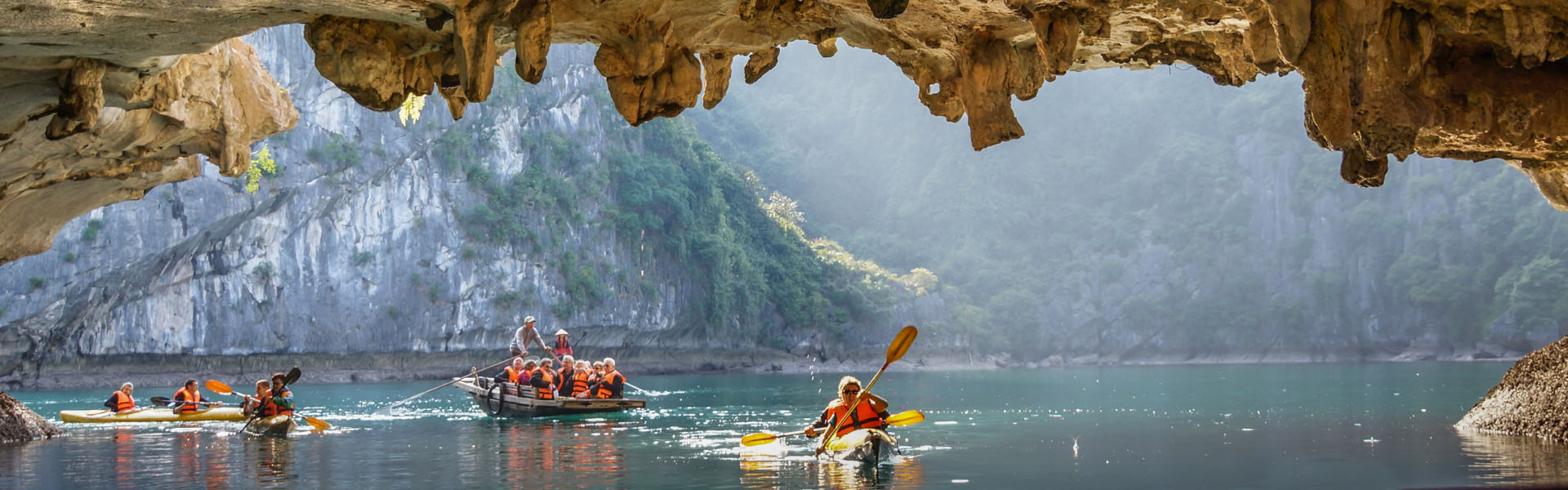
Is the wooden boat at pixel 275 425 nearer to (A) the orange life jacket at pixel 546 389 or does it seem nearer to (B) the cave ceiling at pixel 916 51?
(A) the orange life jacket at pixel 546 389

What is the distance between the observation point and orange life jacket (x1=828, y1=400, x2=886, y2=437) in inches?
530

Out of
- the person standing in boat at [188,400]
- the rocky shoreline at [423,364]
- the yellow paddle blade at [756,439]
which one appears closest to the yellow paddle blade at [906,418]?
the yellow paddle blade at [756,439]

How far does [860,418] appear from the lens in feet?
44.4

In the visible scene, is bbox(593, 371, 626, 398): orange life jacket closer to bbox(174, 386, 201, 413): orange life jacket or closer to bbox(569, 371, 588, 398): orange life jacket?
bbox(569, 371, 588, 398): orange life jacket

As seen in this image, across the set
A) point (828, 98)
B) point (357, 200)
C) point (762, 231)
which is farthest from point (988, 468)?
point (828, 98)

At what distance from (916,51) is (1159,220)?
69.0 meters

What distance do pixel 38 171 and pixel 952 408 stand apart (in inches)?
655

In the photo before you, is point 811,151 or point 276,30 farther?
point 811,151

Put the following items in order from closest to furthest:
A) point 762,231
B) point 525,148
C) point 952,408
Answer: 1. point 952,408
2. point 525,148
3. point 762,231

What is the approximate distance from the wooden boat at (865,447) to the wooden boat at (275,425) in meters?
8.80

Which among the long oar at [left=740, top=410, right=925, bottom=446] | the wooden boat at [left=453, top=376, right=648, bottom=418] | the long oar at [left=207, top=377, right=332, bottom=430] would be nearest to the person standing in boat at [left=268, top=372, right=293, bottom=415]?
the long oar at [left=207, top=377, right=332, bottom=430]

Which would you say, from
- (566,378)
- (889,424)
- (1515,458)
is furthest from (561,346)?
(1515,458)

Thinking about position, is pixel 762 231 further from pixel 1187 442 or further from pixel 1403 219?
pixel 1187 442

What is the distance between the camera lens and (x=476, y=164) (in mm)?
47531
